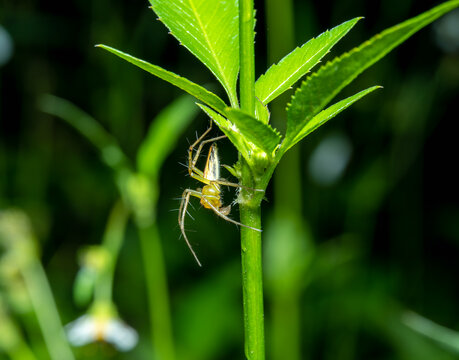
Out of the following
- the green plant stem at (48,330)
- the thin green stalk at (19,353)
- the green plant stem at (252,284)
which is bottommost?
the thin green stalk at (19,353)

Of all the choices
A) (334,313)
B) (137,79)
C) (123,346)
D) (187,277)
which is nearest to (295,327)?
(334,313)

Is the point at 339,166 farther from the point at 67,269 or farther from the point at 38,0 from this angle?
the point at 38,0

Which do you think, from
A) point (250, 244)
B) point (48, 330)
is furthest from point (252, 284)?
point (48, 330)

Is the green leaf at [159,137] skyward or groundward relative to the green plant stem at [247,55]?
groundward

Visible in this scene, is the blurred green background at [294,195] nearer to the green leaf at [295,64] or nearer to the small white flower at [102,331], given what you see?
the small white flower at [102,331]

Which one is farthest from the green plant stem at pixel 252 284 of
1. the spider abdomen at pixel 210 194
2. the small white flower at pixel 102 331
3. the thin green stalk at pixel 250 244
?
the small white flower at pixel 102 331

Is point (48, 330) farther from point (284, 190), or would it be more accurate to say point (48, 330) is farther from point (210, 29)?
point (210, 29)
